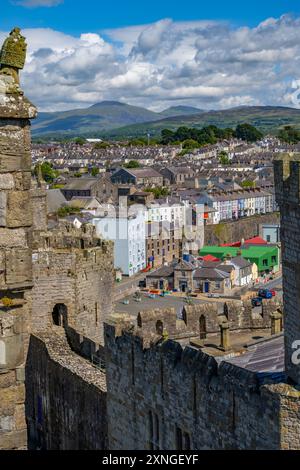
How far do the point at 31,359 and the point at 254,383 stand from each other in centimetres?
1158

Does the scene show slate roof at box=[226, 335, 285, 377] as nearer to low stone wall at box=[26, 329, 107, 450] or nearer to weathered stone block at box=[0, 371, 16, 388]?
weathered stone block at box=[0, 371, 16, 388]

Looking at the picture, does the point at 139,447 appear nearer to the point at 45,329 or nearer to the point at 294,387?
the point at 294,387

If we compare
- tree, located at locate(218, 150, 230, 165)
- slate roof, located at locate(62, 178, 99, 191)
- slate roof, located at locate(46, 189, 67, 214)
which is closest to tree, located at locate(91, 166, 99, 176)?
tree, located at locate(218, 150, 230, 165)

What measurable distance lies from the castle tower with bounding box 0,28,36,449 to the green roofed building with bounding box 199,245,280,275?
212 ft

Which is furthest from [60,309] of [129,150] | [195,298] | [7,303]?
[129,150]

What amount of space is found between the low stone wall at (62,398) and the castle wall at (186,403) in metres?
1.33

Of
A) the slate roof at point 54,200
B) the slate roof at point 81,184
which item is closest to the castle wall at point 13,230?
the slate roof at point 54,200

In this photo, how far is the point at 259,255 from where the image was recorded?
2958 inches

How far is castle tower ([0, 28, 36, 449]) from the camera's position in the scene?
10016 millimetres

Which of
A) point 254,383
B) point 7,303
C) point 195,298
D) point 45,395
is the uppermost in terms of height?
point 7,303

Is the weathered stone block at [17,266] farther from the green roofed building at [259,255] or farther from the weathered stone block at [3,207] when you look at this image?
the green roofed building at [259,255]

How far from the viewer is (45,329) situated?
68.5ft

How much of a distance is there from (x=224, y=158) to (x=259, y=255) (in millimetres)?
101125

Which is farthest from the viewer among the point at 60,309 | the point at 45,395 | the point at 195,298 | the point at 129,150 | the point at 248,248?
the point at 129,150
